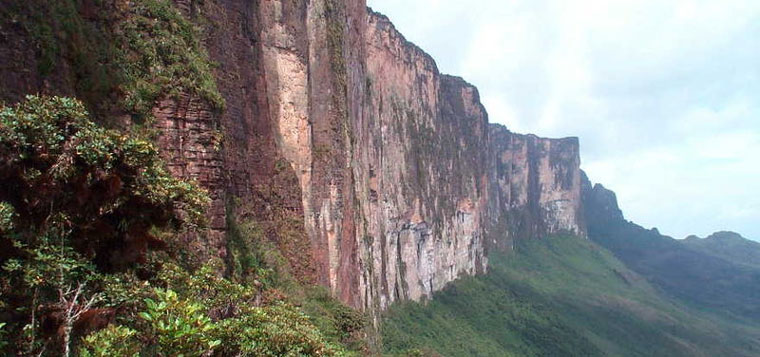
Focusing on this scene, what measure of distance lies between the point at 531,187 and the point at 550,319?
48.9 metres

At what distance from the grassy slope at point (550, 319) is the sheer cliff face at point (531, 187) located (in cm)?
540

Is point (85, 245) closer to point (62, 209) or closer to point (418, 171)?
point (62, 209)

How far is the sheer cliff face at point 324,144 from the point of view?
13.6 meters

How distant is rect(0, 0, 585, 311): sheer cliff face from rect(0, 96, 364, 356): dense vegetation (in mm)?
2426

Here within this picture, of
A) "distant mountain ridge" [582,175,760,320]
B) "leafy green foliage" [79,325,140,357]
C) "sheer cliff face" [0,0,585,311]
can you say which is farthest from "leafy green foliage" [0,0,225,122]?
"distant mountain ridge" [582,175,760,320]

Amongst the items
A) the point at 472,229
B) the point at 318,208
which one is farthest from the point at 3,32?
the point at 472,229

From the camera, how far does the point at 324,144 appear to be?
2689 cm

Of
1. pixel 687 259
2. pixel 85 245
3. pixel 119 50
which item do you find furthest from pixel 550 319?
pixel 687 259

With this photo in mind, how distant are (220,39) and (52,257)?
40.0ft

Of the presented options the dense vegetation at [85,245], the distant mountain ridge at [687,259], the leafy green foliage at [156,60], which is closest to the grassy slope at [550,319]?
the distant mountain ridge at [687,259]

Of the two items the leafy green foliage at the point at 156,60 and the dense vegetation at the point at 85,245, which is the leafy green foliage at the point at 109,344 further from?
the leafy green foliage at the point at 156,60

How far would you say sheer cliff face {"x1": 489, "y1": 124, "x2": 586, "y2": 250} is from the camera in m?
109

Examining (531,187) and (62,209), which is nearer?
(62,209)

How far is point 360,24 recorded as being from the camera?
128 ft
